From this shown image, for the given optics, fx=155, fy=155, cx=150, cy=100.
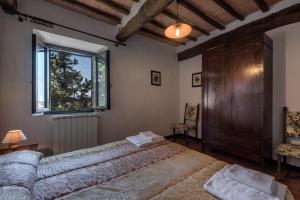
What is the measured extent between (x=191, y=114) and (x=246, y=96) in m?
1.59

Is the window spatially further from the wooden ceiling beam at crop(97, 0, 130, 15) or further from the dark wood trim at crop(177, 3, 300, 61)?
the dark wood trim at crop(177, 3, 300, 61)

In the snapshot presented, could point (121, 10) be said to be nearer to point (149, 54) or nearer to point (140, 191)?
point (149, 54)

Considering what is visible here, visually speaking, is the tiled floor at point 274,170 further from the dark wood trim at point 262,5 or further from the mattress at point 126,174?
the dark wood trim at point 262,5

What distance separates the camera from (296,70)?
2.35 meters

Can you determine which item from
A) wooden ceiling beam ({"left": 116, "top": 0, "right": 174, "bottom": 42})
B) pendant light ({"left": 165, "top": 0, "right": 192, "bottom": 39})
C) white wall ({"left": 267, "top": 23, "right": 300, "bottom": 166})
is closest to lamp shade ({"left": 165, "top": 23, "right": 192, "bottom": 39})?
pendant light ({"left": 165, "top": 0, "right": 192, "bottom": 39})

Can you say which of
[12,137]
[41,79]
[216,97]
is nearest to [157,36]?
[216,97]

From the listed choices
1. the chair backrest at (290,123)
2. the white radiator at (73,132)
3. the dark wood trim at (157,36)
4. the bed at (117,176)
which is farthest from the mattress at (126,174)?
the dark wood trim at (157,36)

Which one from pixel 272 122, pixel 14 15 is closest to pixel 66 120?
pixel 14 15

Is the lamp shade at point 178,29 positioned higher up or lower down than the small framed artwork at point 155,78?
higher up

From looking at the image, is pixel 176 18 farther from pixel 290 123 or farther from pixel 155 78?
pixel 290 123

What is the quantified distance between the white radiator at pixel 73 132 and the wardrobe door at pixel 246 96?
243cm

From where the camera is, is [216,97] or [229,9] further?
[216,97]

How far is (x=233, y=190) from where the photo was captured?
3.05 feet

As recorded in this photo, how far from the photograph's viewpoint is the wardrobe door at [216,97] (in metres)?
2.68
